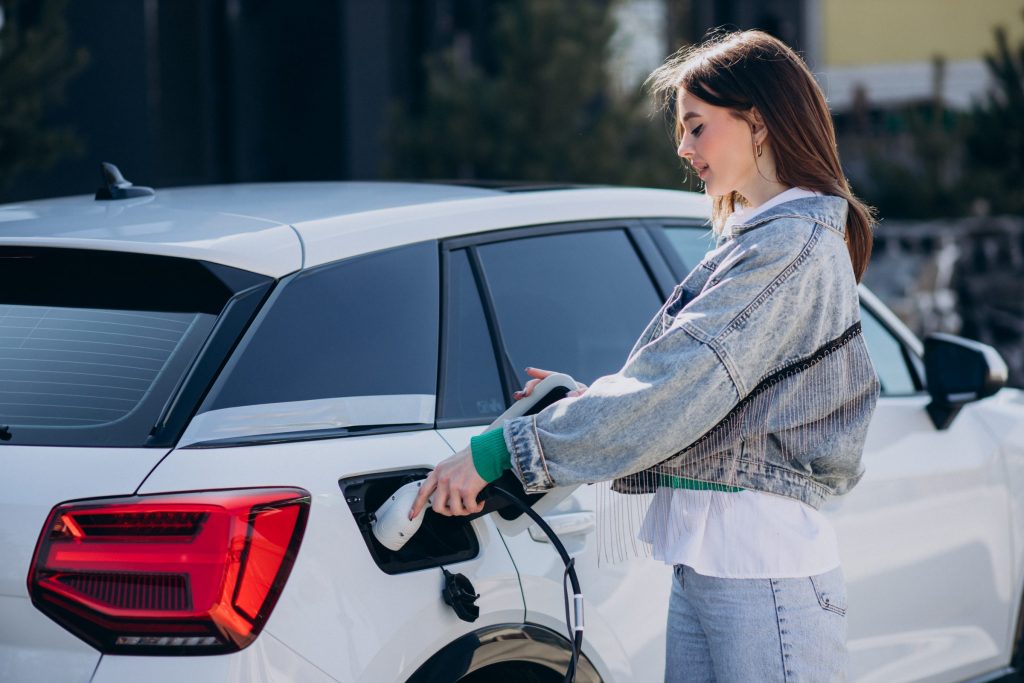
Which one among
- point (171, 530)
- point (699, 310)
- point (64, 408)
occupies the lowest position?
point (171, 530)

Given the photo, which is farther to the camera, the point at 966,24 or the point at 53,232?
the point at 966,24

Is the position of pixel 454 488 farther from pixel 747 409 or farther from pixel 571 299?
pixel 571 299

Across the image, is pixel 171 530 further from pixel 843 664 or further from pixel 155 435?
pixel 843 664

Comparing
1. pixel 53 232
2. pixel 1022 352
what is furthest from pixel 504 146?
pixel 53 232

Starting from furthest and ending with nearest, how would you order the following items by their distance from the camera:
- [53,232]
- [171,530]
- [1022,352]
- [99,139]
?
1. [1022,352]
2. [99,139]
3. [53,232]
4. [171,530]

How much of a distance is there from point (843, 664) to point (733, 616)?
21 cm

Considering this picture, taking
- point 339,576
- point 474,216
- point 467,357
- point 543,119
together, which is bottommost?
point 339,576

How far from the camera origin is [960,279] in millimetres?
9203

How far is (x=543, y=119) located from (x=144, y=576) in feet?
21.6

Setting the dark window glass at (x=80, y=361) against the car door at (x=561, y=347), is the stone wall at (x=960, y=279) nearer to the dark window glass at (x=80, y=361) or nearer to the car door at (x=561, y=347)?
the car door at (x=561, y=347)

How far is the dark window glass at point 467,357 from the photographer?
2484 millimetres

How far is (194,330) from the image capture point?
Result: 7.11 feet

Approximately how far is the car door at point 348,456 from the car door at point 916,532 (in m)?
1.01

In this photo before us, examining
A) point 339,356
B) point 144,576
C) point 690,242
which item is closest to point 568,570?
point 339,356
